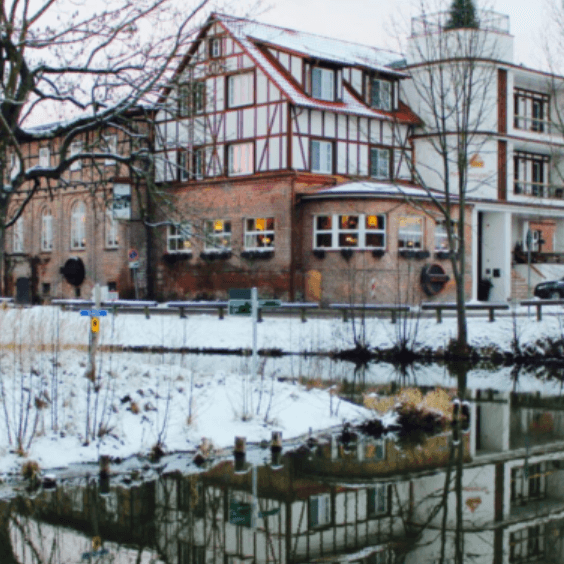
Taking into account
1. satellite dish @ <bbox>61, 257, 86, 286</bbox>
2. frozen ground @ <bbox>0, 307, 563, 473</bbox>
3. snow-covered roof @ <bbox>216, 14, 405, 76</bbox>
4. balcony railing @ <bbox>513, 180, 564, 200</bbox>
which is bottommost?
frozen ground @ <bbox>0, 307, 563, 473</bbox>

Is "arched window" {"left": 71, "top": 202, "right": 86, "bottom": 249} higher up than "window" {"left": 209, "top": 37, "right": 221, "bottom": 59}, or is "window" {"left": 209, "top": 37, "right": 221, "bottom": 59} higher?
"window" {"left": 209, "top": 37, "right": 221, "bottom": 59}

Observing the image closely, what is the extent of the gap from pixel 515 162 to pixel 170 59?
33.3 m

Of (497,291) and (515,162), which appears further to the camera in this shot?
(515,162)

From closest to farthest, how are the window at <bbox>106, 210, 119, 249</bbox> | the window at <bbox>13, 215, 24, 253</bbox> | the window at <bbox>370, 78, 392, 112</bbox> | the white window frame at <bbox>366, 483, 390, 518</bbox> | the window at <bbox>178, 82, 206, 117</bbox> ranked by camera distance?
the white window frame at <bbox>366, 483, 390, 518</bbox>, the window at <bbox>178, 82, 206, 117</bbox>, the window at <bbox>370, 78, 392, 112</bbox>, the window at <bbox>106, 210, 119, 249</bbox>, the window at <bbox>13, 215, 24, 253</bbox>

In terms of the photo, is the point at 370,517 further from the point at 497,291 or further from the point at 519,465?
the point at 497,291

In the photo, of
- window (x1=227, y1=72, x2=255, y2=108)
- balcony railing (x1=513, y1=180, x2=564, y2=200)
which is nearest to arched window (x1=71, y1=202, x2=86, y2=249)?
window (x1=227, y1=72, x2=255, y2=108)

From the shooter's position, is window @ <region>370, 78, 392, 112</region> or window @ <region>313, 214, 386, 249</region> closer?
window @ <region>313, 214, 386, 249</region>

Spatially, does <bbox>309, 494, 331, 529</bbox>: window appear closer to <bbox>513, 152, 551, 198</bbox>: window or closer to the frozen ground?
the frozen ground

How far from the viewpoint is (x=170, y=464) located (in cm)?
1151

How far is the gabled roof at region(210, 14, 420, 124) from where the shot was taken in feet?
124

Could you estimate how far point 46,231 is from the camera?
48094 mm

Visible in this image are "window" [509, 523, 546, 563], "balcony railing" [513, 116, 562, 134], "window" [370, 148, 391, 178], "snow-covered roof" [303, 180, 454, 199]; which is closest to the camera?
"window" [509, 523, 546, 563]

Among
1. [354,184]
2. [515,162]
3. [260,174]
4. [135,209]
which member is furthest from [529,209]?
[135,209]

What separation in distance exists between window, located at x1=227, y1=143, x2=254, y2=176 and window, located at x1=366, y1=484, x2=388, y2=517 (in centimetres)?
2928
